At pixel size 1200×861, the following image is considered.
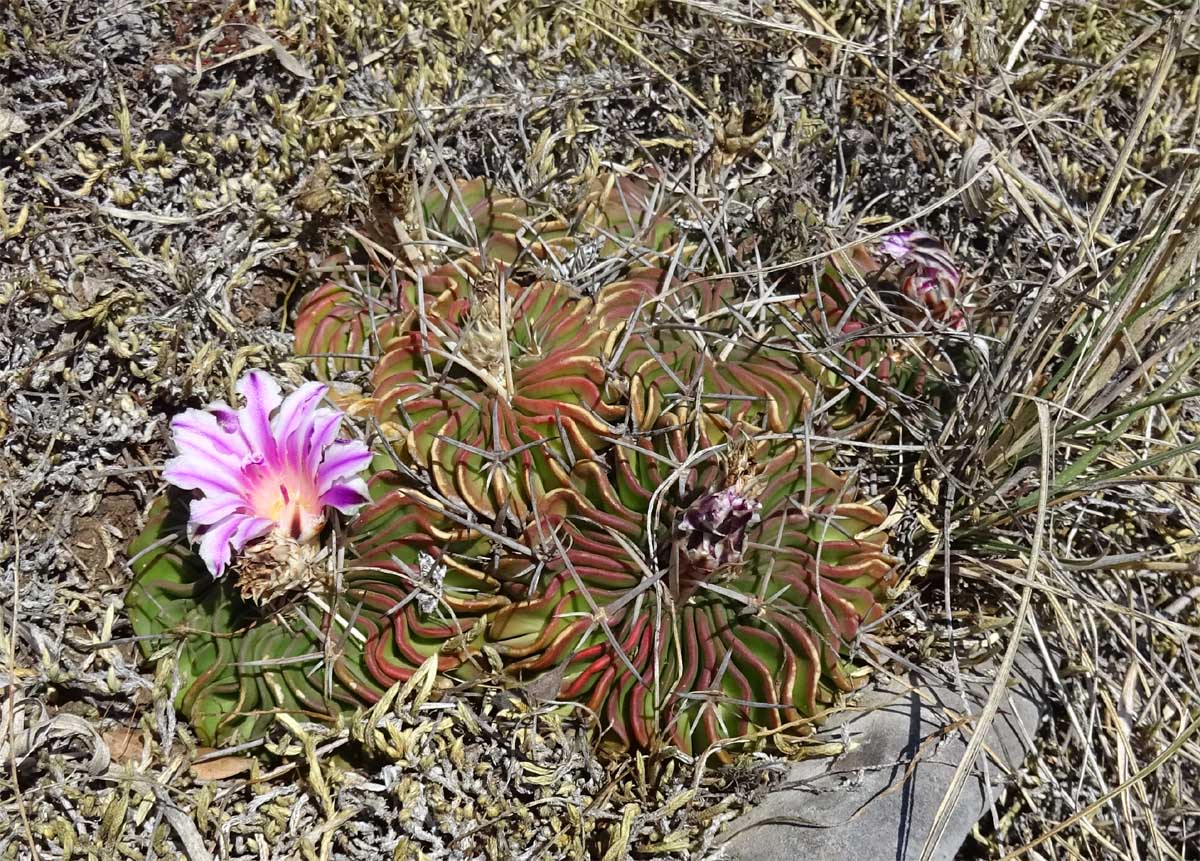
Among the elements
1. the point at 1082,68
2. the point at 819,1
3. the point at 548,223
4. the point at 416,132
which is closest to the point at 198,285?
the point at 416,132

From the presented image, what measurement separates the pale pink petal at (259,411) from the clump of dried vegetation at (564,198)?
0.29 metres

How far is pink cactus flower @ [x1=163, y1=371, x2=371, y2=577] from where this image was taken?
196 cm

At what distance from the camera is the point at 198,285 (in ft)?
7.99

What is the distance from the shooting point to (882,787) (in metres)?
2.06

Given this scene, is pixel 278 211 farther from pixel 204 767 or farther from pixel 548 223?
pixel 204 767

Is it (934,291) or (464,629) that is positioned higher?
(934,291)

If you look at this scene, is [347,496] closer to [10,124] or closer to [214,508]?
[214,508]

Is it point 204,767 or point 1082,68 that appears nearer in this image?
point 204,767

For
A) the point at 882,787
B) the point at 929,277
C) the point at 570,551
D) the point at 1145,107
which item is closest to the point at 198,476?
the point at 570,551

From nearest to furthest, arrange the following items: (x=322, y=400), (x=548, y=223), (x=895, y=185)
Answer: (x=322, y=400)
(x=548, y=223)
(x=895, y=185)

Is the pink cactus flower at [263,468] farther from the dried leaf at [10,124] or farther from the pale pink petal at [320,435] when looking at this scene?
the dried leaf at [10,124]

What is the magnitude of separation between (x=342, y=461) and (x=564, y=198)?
1135mm

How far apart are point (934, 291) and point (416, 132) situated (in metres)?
1.57

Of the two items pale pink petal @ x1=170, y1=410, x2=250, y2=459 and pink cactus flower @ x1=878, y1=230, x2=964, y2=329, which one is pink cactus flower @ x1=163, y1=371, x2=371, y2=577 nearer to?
pale pink petal @ x1=170, y1=410, x2=250, y2=459
